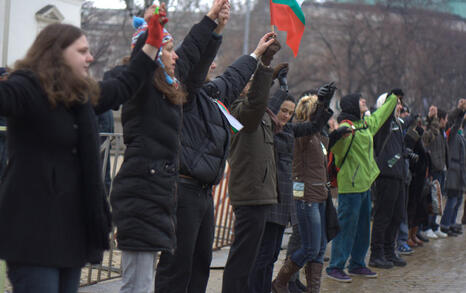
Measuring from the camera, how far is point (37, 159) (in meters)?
3.15

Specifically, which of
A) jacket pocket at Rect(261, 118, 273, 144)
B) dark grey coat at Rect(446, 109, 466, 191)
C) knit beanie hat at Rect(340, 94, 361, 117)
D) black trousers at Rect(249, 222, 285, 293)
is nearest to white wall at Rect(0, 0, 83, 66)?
dark grey coat at Rect(446, 109, 466, 191)

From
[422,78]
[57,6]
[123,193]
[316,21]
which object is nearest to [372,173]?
[123,193]

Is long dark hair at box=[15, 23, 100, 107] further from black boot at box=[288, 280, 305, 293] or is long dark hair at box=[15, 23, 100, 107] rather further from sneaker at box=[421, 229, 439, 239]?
sneaker at box=[421, 229, 439, 239]

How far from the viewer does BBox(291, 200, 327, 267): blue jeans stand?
22.1 feet

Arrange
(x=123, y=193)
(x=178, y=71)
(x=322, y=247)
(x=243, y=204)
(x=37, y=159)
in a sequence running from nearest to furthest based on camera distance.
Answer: (x=37, y=159), (x=123, y=193), (x=178, y=71), (x=243, y=204), (x=322, y=247)

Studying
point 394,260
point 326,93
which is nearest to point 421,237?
point 394,260

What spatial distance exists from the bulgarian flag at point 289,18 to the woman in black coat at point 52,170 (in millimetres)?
3081

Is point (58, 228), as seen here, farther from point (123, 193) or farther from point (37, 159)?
point (123, 193)

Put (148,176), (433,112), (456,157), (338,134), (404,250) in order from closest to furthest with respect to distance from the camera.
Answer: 1. (148,176)
2. (338,134)
3. (404,250)
4. (433,112)
5. (456,157)

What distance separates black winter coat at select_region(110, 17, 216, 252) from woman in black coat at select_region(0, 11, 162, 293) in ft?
1.72

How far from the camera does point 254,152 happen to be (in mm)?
5715

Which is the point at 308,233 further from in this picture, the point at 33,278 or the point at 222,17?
the point at 33,278

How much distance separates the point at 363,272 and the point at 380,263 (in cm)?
76

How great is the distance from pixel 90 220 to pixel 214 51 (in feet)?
5.91
